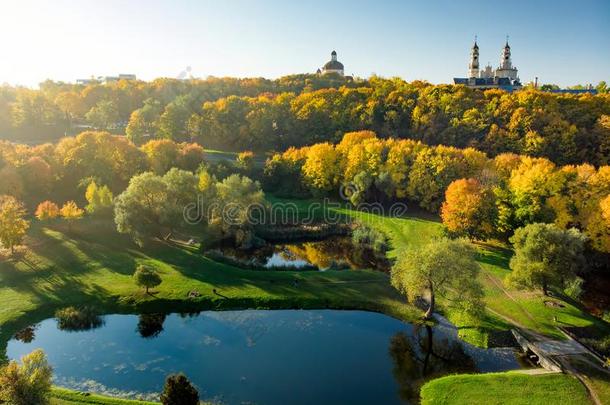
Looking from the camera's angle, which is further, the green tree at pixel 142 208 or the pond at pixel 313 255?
the pond at pixel 313 255

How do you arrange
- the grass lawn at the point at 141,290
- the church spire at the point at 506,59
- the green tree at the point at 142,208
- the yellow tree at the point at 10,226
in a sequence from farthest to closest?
1. the church spire at the point at 506,59
2. the green tree at the point at 142,208
3. the yellow tree at the point at 10,226
4. the grass lawn at the point at 141,290

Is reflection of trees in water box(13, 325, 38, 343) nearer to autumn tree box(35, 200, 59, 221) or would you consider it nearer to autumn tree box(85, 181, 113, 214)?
autumn tree box(35, 200, 59, 221)

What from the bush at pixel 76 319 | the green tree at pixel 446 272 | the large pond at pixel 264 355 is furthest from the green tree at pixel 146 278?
the green tree at pixel 446 272

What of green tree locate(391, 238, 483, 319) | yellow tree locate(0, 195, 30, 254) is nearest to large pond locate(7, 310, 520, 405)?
green tree locate(391, 238, 483, 319)

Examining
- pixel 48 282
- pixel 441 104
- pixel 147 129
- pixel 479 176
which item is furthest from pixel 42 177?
pixel 441 104

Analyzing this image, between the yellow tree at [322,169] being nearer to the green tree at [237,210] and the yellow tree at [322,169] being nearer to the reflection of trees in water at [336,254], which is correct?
the reflection of trees in water at [336,254]

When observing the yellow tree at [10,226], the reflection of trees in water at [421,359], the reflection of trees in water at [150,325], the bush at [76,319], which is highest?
the yellow tree at [10,226]
